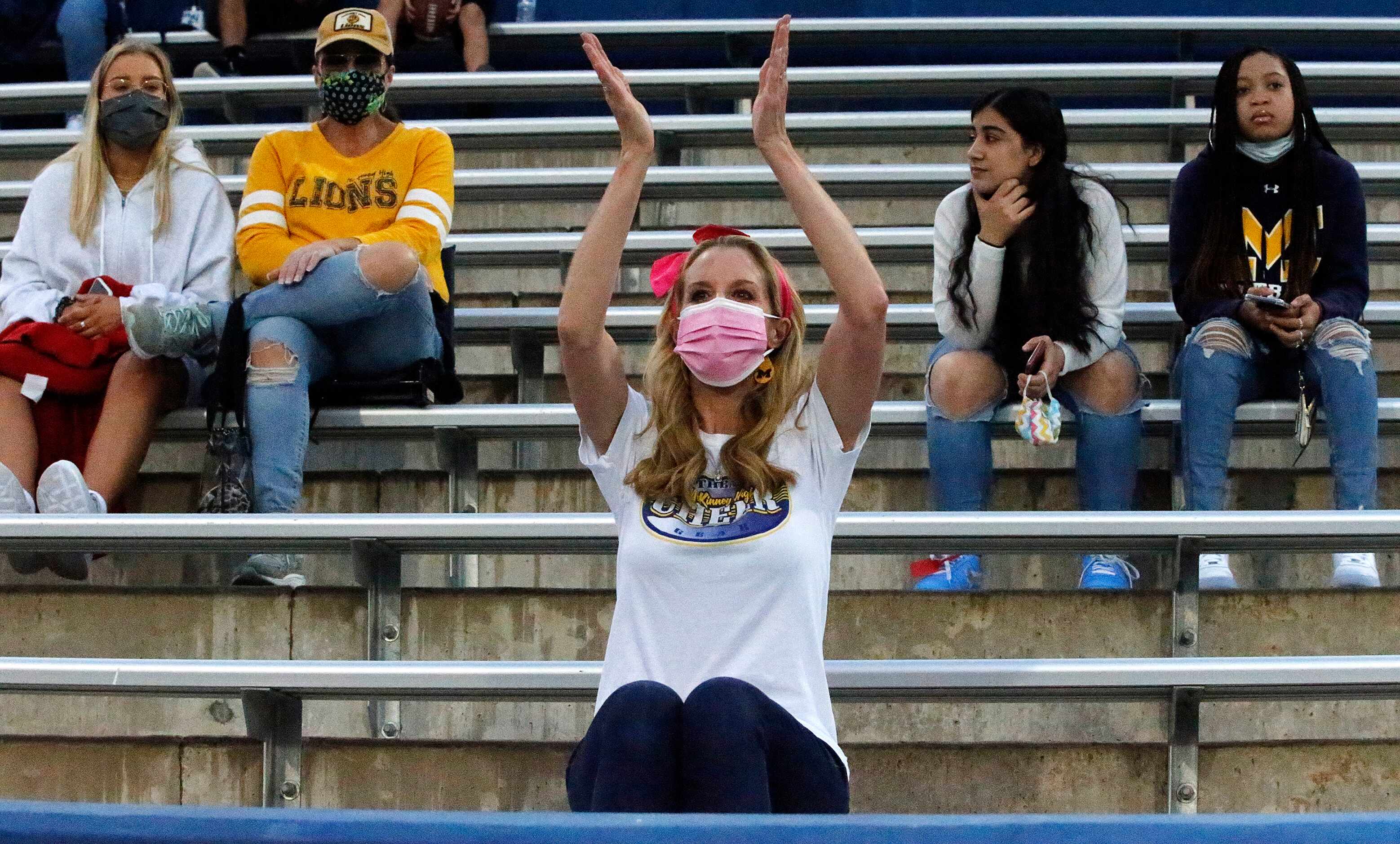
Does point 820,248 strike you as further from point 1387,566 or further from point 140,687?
point 1387,566

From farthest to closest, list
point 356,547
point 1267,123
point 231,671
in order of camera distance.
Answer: point 1267,123, point 356,547, point 231,671

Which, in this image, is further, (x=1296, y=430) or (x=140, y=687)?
(x=1296, y=430)

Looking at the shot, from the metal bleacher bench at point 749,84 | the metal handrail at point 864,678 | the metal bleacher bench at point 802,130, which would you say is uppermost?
the metal bleacher bench at point 749,84

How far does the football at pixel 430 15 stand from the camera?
17.5 ft

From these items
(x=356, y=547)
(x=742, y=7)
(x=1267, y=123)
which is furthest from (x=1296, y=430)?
(x=742, y=7)

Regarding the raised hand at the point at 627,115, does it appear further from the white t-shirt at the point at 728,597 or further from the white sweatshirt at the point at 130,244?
the white sweatshirt at the point at 130,244

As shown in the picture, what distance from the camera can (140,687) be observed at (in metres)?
2.69

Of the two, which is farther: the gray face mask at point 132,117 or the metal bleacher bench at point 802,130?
the metal bleacher bench at point 802,130

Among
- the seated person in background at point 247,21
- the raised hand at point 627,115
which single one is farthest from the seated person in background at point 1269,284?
the seated person in background at point 247,21

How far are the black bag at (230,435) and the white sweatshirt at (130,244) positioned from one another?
31 centimetres

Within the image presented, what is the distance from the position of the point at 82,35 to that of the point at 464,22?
43.8 inches

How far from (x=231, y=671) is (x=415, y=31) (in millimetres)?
3098

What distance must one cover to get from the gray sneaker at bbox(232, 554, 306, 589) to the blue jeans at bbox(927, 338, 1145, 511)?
1089mm

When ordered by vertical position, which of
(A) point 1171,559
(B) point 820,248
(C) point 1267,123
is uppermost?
(C) point 1267,123
